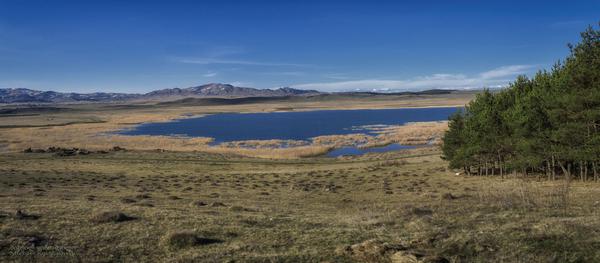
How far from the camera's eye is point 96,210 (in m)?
19.2

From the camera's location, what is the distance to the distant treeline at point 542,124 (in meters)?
27.6

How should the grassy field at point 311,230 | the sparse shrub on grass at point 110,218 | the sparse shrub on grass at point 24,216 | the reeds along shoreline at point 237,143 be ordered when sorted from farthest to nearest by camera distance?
the reeds along shoreline at point 237,143 < the sparse shrub on grass at point 24,216 < the sparse shrub on grass at point 110,218 < the grassy field at point 311,230

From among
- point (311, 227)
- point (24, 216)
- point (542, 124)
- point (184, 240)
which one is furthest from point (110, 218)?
point (542, 124)

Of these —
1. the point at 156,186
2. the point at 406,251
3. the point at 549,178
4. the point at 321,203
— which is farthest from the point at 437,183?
the point at 406,251

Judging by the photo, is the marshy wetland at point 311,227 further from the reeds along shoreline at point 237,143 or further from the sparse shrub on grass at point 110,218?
the reeds along shoreline at point 237,143

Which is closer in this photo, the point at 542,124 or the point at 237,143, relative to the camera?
the point at 542,124

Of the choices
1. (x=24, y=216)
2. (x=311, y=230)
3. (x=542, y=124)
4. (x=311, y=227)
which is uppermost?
(x=542, y=124)

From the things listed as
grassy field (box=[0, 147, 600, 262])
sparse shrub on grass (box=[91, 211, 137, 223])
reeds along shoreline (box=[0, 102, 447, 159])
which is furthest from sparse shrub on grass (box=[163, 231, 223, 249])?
reeds along shoreline (box=[0, 102, 447, 159])

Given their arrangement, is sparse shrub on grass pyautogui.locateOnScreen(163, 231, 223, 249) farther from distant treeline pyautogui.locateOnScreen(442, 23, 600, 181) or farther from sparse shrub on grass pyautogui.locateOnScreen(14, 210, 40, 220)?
distant treeline pyautogui.locateOnScreen(442, 23, 600, 181)

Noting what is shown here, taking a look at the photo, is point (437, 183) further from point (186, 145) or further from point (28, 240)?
point (186, 145)

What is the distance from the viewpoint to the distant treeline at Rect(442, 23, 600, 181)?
27.6m

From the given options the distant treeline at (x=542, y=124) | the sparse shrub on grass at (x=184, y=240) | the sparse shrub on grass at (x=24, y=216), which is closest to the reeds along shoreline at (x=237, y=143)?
the distant treeline at (x=542, y=124)

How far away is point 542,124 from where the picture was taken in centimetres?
3281

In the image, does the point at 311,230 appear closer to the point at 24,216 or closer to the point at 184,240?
the point at 184,240
